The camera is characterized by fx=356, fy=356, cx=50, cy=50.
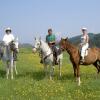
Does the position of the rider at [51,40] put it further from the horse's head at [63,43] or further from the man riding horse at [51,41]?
the horse's head at [63,43]

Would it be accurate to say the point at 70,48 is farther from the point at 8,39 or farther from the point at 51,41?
the point at 8,39

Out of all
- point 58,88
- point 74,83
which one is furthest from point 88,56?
point 58,88

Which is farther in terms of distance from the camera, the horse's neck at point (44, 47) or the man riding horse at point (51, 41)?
the man riding horse at point (51, 41)

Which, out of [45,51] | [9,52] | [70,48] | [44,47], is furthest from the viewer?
[9,52]

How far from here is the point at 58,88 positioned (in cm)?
1850

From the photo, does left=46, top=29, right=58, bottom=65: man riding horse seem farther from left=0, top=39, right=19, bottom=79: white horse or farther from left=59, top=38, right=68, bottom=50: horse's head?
left=0, top=39, right=19, bottom=79: white horse

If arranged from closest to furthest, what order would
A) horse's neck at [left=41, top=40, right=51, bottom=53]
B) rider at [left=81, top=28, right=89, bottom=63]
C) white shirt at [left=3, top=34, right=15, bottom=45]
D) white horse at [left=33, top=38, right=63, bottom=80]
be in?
rider at [left=81, top=28, right=89, bottom=63] < white horse at [left=33, top=38, right=63, bottom=80] < horse's neck at [left=41, top=40, right=51, bottom=53] < white shirt at [left=3, top=34, right=15, bottom=45]

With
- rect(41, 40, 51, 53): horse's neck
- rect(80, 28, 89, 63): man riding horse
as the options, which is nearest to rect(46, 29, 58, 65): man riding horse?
rect(41, 40, 51, 53): horse's neck

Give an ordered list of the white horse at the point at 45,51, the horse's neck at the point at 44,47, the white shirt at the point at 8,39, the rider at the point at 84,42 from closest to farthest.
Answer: the rider at the point at 84,42 < the white horse at the point at 45,51 < the horse's neck at the point at 44,47 < the white shirt at the point at 8,39

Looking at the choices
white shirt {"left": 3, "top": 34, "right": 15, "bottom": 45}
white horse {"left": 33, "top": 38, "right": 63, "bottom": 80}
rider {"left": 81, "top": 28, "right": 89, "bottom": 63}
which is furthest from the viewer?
white shirt {"left": 3, "top": 34, "right": 15, "bottom": 45}

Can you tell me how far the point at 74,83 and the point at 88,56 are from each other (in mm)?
3461

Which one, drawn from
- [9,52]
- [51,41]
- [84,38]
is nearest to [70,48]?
[84,38]

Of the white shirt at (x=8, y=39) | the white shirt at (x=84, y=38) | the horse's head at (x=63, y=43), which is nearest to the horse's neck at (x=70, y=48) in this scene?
the horse's head at (x=63, y=43)

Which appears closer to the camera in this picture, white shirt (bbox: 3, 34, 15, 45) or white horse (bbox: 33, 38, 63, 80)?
white horse (bbox: 33, 38, 63, 80)
